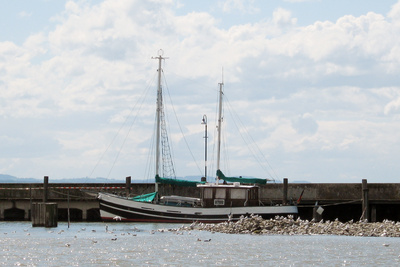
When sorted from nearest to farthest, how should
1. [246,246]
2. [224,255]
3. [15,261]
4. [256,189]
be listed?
[15,261], [224,255], [246,246], [256,189]

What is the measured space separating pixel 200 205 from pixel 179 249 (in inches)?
525

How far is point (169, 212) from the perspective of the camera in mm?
48188

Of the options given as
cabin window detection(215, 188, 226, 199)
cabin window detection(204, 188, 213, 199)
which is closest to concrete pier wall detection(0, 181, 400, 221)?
cabin window detection(215, 188, 226, 199)

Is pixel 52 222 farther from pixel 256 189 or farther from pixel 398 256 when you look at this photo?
pixel 398 256

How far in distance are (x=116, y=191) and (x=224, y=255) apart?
19665mm

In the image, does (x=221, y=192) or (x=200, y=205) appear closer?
(x=221, y=192)

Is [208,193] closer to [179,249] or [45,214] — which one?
[45,214]

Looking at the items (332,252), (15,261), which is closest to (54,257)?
(15,261)

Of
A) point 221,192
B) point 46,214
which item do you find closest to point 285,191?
point 221,192

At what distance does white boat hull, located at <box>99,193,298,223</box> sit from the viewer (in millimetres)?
46750

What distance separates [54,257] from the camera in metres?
31.7

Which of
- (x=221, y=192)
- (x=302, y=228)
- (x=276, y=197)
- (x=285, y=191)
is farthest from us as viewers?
(x=276, y=197)

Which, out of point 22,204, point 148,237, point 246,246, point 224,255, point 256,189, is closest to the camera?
point 224,255

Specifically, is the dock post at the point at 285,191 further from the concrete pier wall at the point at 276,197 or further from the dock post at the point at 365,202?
the dock post at the point at 365,202
